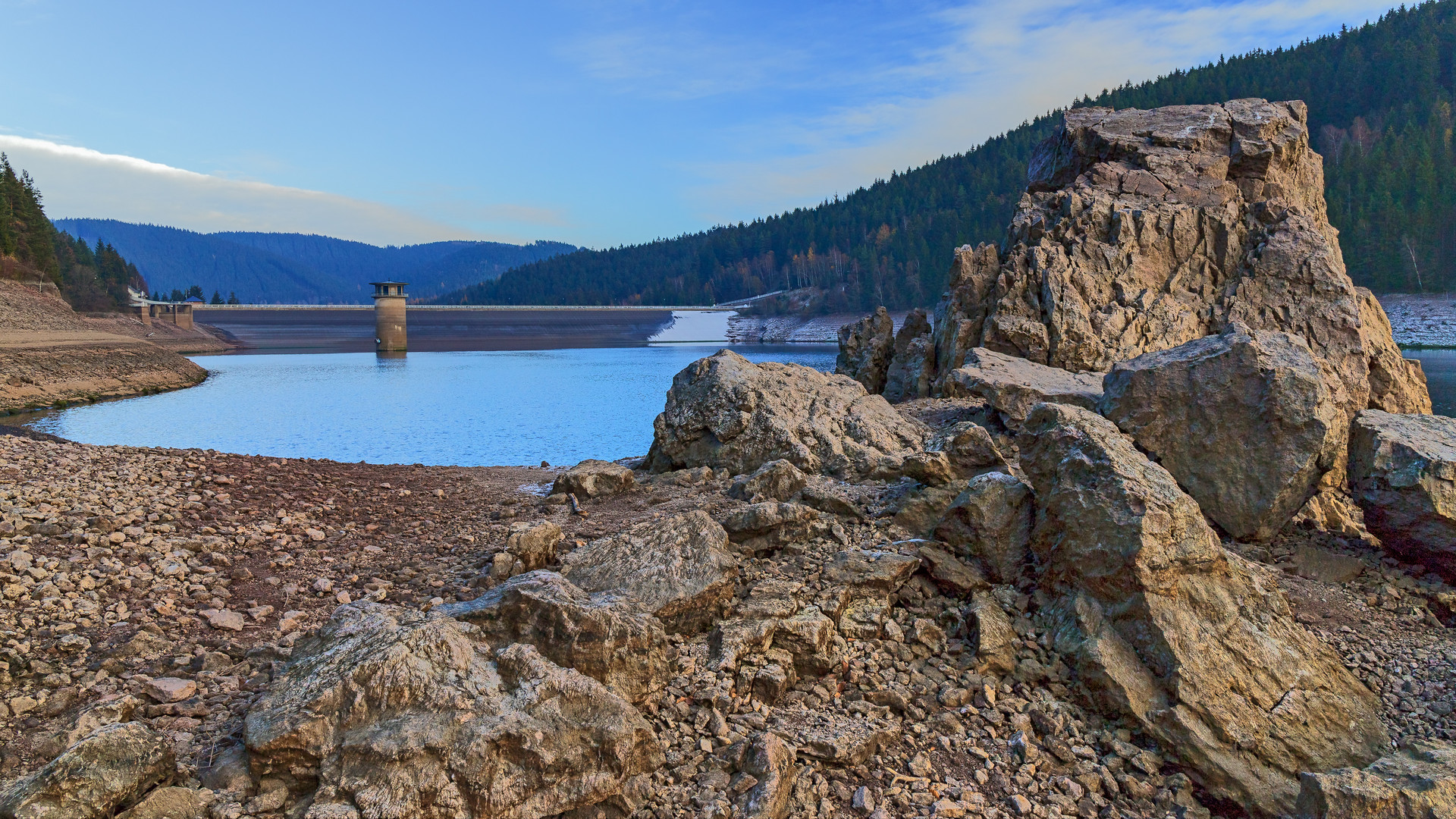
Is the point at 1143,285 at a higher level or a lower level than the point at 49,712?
Result: higher

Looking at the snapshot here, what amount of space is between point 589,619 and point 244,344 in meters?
99.3

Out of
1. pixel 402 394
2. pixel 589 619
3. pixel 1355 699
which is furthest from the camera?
pixel 402 394

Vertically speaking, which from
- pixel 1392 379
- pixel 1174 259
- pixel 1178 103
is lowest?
pixel 1392 379

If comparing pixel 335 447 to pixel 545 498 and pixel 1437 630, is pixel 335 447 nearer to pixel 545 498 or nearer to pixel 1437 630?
pixel 545 498

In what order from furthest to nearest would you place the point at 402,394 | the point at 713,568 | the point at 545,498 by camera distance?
the point at 402,394, the point at 545,498, the point at 713,568

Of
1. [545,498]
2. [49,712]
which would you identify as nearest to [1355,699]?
[545,498]

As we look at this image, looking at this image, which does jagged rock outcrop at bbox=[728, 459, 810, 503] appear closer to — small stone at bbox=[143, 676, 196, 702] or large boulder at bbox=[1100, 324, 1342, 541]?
large boulder at bbox=[1100, 324, 1342, 541]

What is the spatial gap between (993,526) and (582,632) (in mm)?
3954

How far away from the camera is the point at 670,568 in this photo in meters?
6.96

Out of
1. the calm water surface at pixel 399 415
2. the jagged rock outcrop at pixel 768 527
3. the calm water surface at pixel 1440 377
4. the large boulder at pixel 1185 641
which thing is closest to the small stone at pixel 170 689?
the jagged rock outcrop at pixel 768 527

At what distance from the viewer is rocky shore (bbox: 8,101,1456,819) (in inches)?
189

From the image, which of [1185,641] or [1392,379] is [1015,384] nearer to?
[1392,379]

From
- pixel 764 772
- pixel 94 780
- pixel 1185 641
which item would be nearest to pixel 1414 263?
pixel 1185 641

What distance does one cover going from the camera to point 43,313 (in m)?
48.7
